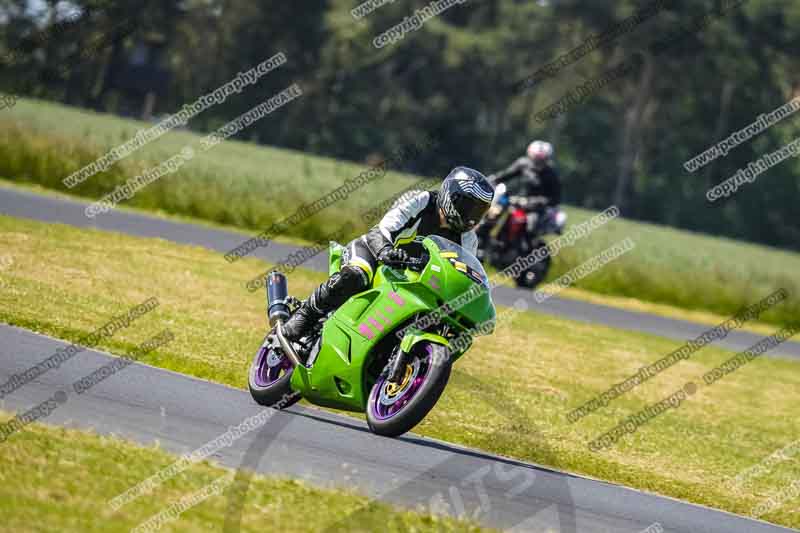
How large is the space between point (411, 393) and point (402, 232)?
1.33 m

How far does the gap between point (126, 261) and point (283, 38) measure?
58.3 m

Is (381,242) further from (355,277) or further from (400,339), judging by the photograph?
(400,339)

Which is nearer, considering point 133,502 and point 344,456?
point 133,502

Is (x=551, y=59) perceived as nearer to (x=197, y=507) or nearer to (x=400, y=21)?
(x=400, y=21)

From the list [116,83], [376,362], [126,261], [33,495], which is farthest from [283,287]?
[116,83]

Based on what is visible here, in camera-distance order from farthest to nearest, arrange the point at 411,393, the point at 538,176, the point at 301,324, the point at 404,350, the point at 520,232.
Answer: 1. the point at 520,232
2. the point at 538,176
3. the point at 301,324
4. the point at 411,393
5. the point at 404,350

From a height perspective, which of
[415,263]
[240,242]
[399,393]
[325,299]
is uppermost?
[415,263]

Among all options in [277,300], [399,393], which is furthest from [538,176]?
[399,393]

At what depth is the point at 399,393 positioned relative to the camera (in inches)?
328

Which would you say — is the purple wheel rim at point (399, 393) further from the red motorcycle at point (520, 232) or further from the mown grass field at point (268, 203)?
the mown grass field at point (268, 203)

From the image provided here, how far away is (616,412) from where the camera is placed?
13289 millimetres

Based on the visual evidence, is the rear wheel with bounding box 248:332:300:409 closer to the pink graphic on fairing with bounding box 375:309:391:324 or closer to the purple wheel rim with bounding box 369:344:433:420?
the purple wheel rim with bounding box 369:344:433:420

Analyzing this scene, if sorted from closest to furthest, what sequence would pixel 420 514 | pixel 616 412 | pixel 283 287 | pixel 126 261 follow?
pixel 420 514 → pixel 283 287 → pixel 616 412 → pixel 126 261

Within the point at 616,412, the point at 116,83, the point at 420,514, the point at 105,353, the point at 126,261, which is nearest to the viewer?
the point at 420,514
